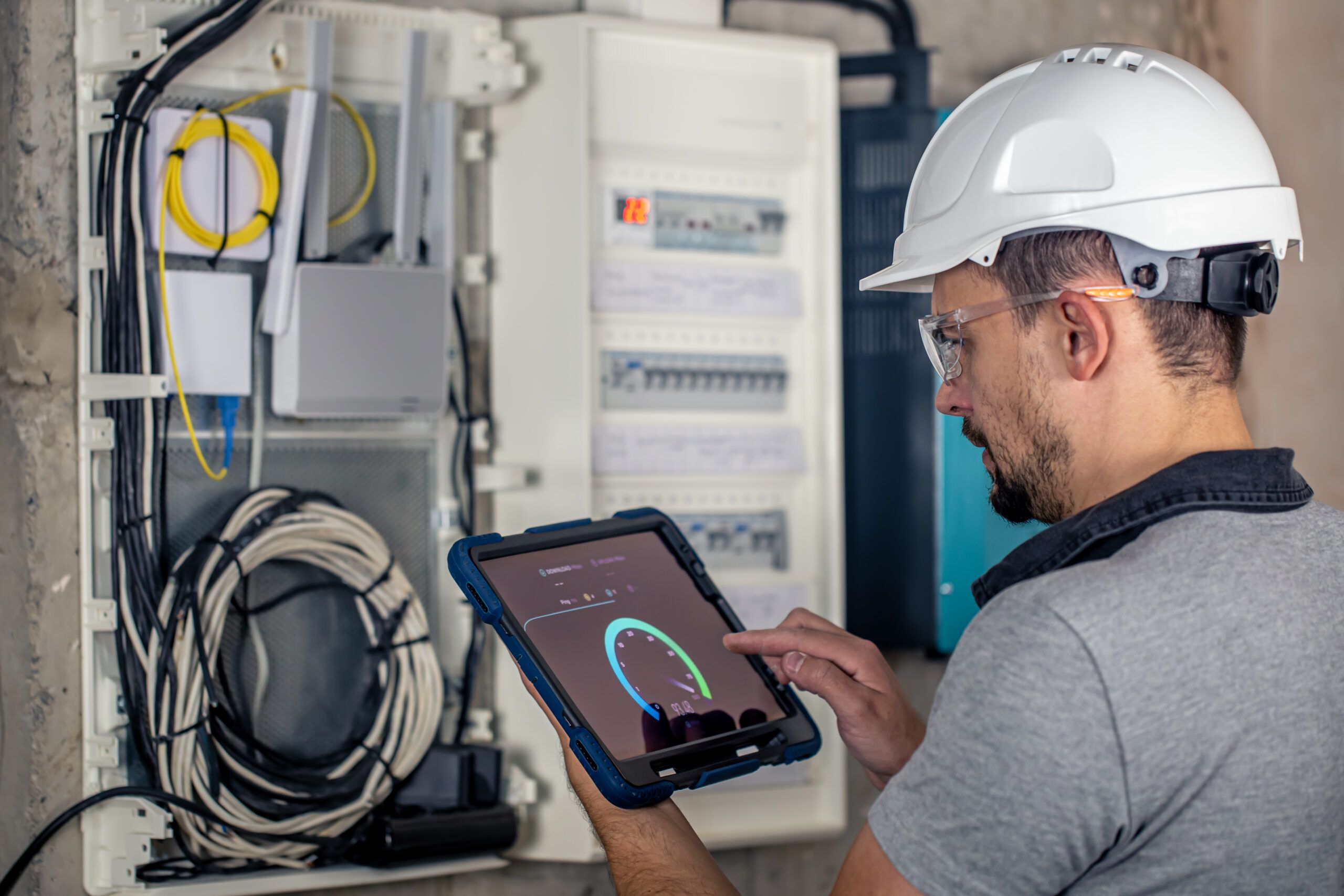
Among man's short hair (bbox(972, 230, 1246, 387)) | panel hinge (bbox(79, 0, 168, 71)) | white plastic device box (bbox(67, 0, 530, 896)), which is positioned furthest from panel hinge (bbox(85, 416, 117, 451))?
man's short hair (bbox(972, 230, 1246, 387))

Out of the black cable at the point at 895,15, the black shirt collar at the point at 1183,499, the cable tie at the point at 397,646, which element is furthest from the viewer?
the black cable at the point at 895,15

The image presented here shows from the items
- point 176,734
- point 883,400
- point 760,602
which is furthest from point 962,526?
point 176,734

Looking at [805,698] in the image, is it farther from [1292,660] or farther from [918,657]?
[1292,660]

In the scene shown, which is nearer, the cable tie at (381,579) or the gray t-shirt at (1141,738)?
the gray t-shirt at (1141,738)

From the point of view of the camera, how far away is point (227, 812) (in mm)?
1805

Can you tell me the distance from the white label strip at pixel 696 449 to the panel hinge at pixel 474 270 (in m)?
0.35

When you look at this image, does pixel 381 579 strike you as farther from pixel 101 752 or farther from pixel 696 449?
pixel 696 449

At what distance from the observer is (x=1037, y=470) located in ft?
3.50

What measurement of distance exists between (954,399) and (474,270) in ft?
3.74

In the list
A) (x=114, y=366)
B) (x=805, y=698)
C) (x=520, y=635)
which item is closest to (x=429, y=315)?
(x=114, y=366)

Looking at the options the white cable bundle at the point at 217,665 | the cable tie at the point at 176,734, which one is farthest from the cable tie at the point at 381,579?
the cable tie at the point at 176,734

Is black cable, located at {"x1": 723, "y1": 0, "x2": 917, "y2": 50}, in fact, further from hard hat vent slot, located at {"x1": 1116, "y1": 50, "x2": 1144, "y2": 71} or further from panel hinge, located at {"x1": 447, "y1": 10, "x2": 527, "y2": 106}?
hard hat vent slot, located at {"x1": 1116, "y1": 50, "x2": 1144, "y2": 71}

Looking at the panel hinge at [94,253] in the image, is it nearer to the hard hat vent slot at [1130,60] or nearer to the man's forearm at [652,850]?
the man's forearm at [652,850]

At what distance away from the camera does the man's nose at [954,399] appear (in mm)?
1190
